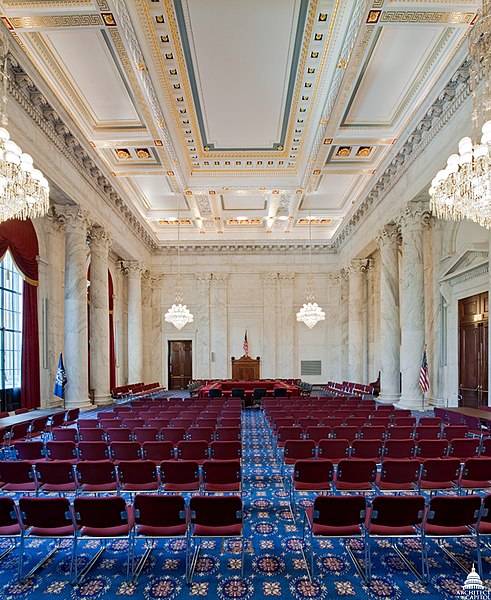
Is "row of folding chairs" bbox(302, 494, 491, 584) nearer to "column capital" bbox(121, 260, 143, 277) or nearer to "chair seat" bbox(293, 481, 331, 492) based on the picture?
"chair seat" bbox(293, 481, 331, 492)

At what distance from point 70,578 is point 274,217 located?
18.0 m

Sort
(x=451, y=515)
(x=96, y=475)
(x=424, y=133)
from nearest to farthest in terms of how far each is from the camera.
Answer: (x=451, y=515) < (x=96, y=475) < (x=424, y=133)

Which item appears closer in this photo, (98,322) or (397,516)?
(397,516)

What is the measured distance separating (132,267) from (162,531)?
1743cm

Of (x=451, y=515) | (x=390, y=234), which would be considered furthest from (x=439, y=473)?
(x=390, y=234)

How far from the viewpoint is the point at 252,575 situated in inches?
142

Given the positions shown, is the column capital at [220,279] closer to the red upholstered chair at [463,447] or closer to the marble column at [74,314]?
the marble column at [74,314]

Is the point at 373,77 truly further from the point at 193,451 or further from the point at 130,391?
the point at 130,391

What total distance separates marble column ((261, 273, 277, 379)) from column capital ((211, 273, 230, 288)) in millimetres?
1981

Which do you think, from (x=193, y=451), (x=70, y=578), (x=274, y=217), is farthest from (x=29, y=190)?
(x=274, y=217)

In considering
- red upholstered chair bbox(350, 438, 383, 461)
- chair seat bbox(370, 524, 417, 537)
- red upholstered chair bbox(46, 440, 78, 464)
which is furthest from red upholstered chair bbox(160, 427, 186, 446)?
chair seat bbox(370, 524, 417, 537)

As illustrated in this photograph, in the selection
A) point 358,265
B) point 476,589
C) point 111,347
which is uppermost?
point 358,265

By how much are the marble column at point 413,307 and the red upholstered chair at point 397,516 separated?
29.3 feet

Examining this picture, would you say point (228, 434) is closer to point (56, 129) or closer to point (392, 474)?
point (392, 474)
